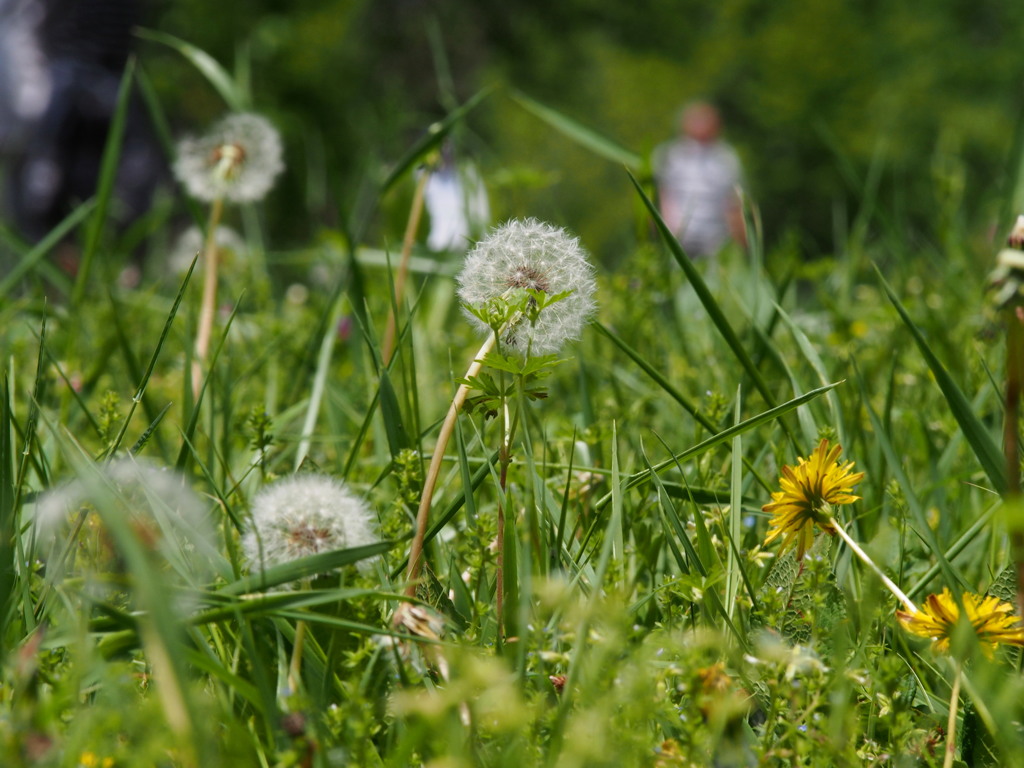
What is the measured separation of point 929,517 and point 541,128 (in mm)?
35427

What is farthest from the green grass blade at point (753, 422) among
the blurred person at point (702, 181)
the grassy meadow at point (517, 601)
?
the blurred person at point (702, 181)

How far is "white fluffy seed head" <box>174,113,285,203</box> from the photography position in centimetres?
199

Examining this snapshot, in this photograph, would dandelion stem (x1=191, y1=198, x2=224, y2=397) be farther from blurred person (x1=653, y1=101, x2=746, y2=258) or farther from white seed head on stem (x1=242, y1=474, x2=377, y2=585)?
blurred person (x1=653, y1=101, x2=746, y2=258)

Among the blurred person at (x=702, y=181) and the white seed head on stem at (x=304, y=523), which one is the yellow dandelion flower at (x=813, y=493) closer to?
the white seed head on stem at (x=304, y=523)

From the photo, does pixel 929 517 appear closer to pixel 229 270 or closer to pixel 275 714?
pixel 275 714

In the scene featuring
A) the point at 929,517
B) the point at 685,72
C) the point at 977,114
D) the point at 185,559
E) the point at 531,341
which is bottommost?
the point at 929,517

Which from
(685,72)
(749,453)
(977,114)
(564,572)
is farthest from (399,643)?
(685,72)

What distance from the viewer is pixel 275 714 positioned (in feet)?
2.78

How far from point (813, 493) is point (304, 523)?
19.6 inches

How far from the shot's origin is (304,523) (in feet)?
3.15

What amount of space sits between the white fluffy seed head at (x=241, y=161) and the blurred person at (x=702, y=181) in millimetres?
6700

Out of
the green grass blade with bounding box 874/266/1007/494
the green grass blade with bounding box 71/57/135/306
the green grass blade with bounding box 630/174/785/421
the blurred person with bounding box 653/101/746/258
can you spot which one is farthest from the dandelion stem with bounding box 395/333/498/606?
the blurred person with bounding box 653/101/746/258

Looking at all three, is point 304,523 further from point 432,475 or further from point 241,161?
point 241,161

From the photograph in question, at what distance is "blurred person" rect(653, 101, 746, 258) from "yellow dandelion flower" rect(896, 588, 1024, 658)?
7.63 meters
